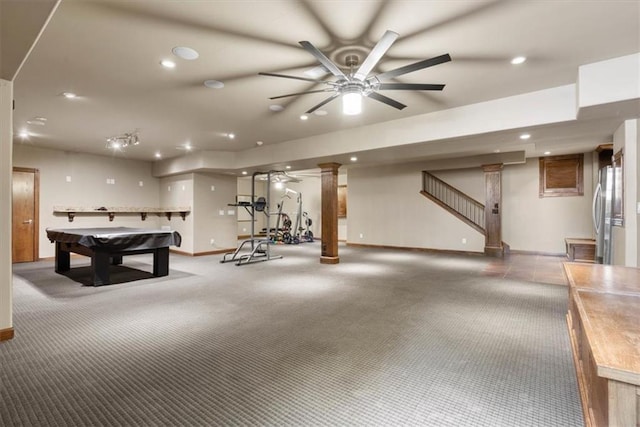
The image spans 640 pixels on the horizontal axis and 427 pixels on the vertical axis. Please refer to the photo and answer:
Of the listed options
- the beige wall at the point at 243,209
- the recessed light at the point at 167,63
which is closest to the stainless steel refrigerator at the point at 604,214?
the recessed light at the point at 167,63

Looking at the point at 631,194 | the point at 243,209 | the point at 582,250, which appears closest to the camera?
the point at 631,194

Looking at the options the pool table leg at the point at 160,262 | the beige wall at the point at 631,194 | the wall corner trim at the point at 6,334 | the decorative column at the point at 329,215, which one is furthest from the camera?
the decorative column at the point at 329,215

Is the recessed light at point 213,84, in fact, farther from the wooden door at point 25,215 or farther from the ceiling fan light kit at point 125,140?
the wooden door at point 25,215

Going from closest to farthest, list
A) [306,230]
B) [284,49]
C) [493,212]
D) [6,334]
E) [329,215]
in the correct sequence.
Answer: [6,334] < [284,49] < [329,215] < [493,212] < [306,230]

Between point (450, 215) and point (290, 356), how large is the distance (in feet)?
24.9

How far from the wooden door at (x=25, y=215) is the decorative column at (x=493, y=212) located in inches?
447

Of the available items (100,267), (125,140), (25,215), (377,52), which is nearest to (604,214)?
(377,52)

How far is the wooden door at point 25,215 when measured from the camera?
7578 millimetres

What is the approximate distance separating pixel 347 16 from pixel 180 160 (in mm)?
7516

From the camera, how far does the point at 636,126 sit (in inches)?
169

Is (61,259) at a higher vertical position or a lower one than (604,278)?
lower

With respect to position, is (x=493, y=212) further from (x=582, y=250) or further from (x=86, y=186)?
(x=86, y=186)

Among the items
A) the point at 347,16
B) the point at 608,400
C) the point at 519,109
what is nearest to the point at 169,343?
the point at 608,400

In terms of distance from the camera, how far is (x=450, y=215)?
9.03 metres
